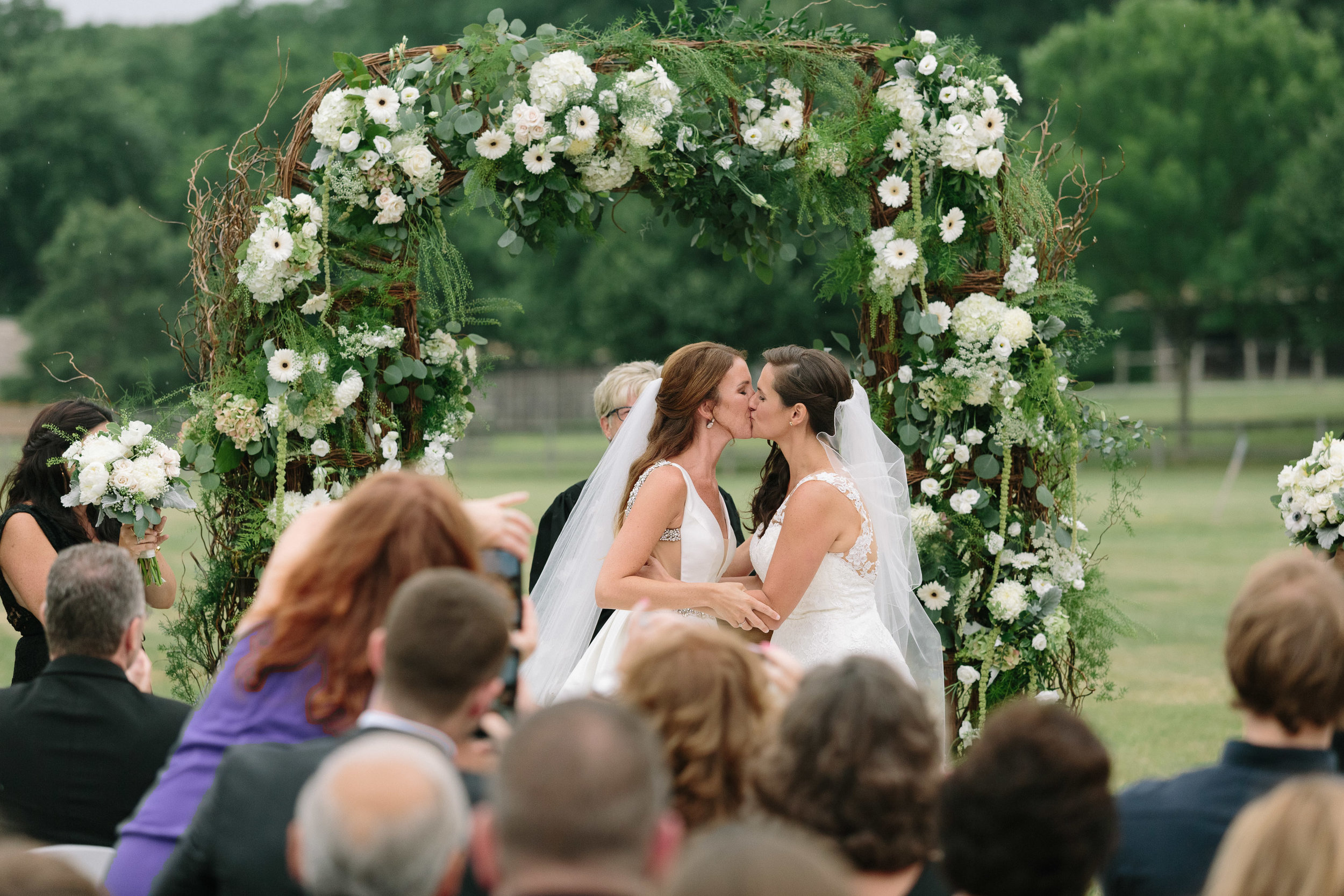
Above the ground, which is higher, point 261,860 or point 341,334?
point 341,334

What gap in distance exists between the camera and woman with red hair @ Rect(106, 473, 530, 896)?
2486 millimetres

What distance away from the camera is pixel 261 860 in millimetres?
2219

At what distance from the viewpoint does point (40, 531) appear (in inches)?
175

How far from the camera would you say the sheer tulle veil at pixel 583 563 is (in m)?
5.05

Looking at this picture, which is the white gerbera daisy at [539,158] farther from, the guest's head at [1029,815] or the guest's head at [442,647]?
the guest's head at [1029,815]

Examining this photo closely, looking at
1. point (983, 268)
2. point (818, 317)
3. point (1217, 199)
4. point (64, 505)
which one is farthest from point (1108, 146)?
point (64, 505)

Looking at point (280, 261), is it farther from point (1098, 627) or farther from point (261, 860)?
point (1098, 627)

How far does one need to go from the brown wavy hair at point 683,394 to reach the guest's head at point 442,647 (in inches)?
105

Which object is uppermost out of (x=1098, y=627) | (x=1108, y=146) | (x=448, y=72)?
(x=1108, y=146)

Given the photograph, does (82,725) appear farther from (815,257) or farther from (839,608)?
(815,257)

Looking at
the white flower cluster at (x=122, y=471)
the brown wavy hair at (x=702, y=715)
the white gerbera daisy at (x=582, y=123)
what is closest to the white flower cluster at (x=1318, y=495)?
the white gerbera daisy at (x=582, y=123)

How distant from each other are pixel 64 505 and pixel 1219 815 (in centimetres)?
405

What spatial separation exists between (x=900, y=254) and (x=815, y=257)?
21682mm

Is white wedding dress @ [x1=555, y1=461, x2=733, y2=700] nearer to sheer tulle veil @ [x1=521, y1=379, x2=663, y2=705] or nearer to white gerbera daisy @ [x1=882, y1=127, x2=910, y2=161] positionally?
sheer tulle veil @ [x1=521, y1=379, x2=663, y2=705]
